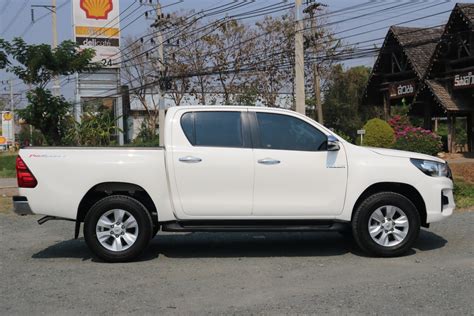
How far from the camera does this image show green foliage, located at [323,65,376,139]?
136 ft

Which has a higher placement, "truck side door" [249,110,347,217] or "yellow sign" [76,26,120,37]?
"yellow sign" [76,26,120,37]

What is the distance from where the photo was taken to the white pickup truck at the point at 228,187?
707cm

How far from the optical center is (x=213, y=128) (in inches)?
287

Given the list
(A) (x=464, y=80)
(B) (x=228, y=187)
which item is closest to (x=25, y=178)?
(B) (x=228, y=187)

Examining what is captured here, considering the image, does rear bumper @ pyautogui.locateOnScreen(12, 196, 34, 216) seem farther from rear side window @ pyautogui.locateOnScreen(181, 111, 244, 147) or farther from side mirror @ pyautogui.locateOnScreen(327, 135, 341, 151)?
side mirror @ pyautogui.locateOnScreen(327, 135, 341, 151)

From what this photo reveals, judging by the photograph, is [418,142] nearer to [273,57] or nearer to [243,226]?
[243,226]

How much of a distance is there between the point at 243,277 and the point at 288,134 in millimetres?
1973

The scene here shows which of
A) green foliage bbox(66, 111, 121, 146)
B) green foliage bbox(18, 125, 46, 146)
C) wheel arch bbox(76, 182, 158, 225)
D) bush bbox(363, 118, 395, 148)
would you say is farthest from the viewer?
green foliage bbox(18, 125, 46, 146)

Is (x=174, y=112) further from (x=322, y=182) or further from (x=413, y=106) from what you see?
(x=413, y=106)

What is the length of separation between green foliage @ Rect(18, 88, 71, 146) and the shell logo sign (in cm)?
3173

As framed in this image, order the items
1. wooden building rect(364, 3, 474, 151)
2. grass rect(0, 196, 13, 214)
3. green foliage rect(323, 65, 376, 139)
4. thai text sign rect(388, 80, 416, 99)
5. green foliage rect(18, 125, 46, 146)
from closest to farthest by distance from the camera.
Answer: grass rect(0, 196, 13, 214) < wooden building rect(364, 3, 474, 151) < thai text sign rect(388, 80, 416, 99) < green foliage rect(323, 65, 376, 139) < green foliage rect(18, 125, 46, 146)

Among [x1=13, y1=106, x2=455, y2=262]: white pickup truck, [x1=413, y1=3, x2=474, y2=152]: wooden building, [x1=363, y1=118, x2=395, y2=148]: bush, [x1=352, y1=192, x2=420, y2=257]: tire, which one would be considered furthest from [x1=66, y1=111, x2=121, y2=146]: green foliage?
[x1=352, y1=192, x2=420, y2=257]: tire

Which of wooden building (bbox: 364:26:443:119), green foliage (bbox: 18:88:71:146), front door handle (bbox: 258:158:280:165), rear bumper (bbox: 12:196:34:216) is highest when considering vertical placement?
wooden building (bbox: 364:26:443:119)

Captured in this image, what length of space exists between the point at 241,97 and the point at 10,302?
35163 millimetres
